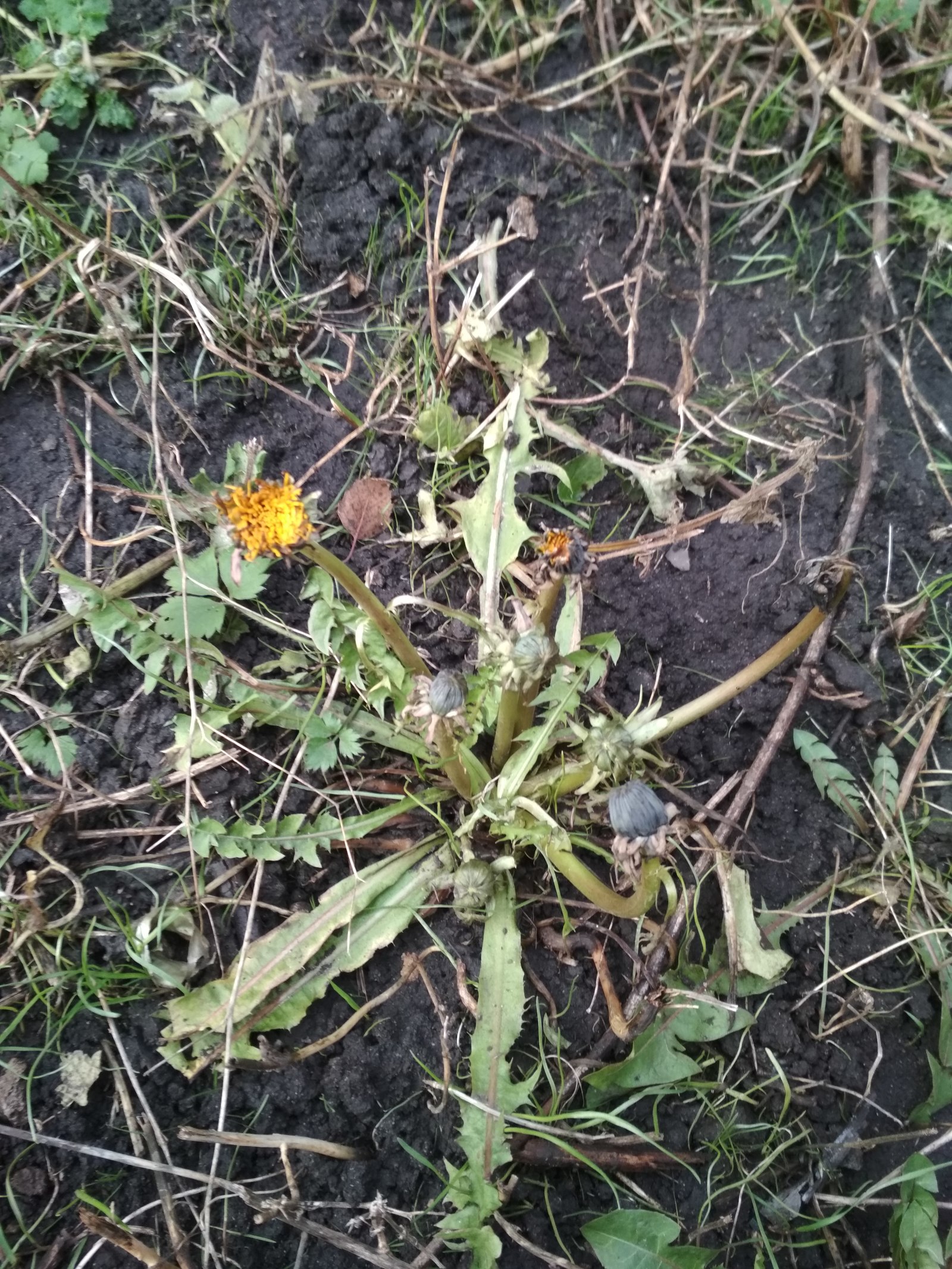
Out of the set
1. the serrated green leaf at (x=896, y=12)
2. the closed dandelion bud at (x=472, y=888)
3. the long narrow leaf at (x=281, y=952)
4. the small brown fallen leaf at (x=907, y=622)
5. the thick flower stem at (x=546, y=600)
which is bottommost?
the long narrow leaf at (x=281, y=952)

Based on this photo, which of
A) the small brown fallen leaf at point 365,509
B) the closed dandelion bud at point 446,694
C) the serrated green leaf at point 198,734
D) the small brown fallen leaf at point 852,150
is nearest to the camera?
the closed dandelion bud at point 446,694

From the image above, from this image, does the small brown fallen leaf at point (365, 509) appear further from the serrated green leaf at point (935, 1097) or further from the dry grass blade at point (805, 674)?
the serrated green leaf at point (935, 1097)

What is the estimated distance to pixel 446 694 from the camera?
1481 millimetres

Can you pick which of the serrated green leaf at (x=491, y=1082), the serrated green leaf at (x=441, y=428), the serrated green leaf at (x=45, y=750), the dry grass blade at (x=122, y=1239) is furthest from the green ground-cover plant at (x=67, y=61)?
the dry grass blade at (x=122, y=1239)

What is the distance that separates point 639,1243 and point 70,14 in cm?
302

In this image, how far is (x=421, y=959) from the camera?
168 cm

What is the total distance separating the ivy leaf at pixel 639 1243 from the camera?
1.44 m

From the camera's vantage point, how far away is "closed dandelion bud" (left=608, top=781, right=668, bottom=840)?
1.38 meters

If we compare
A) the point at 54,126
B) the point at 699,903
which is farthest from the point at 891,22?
the point at 699,903

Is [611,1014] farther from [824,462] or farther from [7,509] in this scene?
[7,509]

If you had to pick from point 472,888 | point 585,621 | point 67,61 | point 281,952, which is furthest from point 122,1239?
point 67,61

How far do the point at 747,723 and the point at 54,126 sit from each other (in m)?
2.28

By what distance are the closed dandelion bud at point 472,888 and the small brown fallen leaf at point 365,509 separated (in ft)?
2.59

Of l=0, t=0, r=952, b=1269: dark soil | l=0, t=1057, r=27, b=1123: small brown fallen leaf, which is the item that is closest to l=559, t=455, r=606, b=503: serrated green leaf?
l=0, t=0, r=952, b=1269: dark soil
